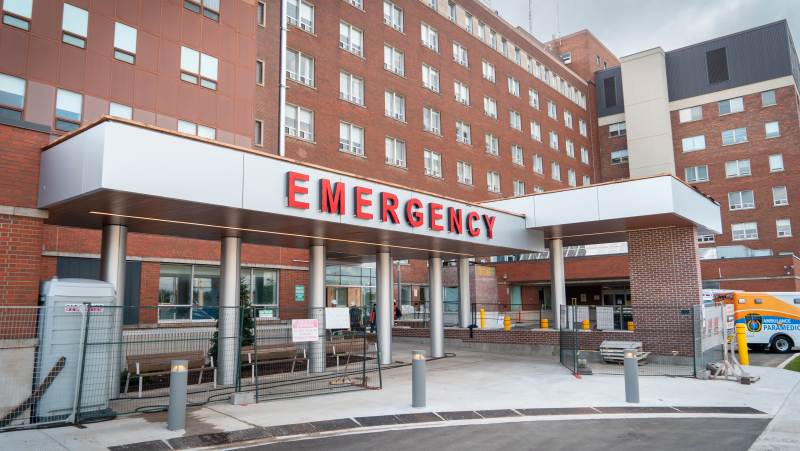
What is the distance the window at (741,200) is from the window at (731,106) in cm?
770

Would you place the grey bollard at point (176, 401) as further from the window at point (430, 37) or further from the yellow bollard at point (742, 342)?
the window at point (430, 37)

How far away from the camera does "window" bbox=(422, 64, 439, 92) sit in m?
38.4

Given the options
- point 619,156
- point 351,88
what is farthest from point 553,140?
point 351,88

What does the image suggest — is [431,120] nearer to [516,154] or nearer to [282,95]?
[516,154]

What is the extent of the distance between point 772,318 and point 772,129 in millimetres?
31440

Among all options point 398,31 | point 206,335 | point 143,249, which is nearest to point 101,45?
point 143,249

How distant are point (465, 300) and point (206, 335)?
455 inches

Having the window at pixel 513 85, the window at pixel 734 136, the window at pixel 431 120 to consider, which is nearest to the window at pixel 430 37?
the window at pixel 431 120

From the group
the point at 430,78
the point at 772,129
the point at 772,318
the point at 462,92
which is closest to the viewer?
the point at 772,318

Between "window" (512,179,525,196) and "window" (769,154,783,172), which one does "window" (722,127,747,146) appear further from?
"window" (512,179,525,196)

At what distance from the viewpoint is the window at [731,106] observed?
49.3 meters

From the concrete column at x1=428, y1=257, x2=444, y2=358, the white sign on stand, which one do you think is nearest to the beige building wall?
the concrete column at x1=428, y1=257, x2=444, y2=358

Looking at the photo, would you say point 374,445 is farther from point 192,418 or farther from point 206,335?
point 206,335

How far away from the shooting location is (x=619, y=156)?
5762 centimetres
